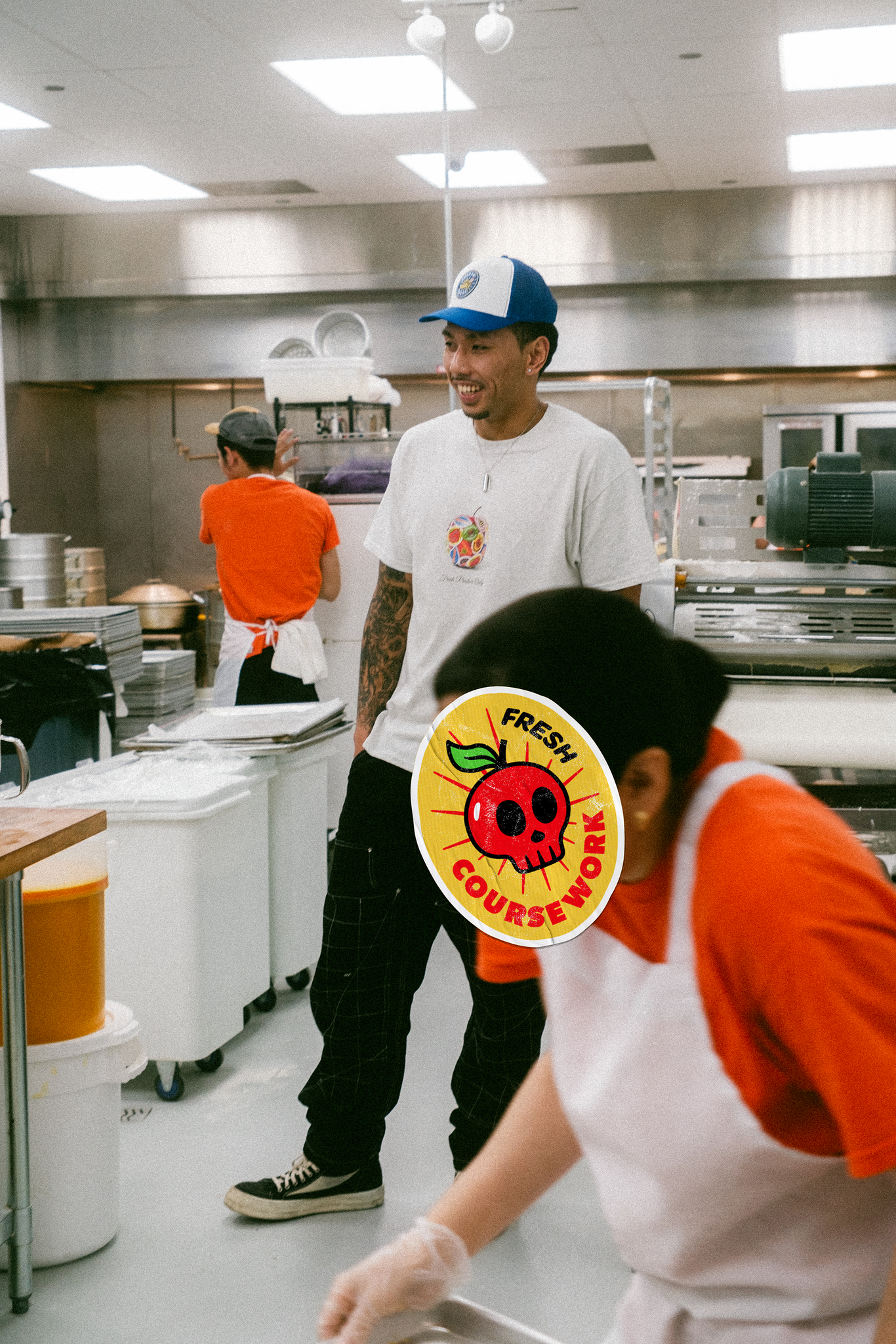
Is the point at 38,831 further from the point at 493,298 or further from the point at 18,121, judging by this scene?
the point at 18,121

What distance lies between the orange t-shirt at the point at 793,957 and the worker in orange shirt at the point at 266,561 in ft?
10.8

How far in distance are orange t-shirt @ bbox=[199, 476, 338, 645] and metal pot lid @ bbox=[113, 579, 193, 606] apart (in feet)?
12.1

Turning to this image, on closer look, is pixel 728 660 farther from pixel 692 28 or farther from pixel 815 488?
pixel 692 28

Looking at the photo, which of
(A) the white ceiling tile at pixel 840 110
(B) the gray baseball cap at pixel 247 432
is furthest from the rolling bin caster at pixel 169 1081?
(A) the white ceiling tile at pixel 840 110

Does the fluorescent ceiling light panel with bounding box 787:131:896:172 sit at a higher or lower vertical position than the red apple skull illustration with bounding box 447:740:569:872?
higher

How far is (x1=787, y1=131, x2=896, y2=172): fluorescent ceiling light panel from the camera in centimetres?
618

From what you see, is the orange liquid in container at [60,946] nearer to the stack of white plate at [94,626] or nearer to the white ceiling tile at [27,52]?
the stack of white plate at [94,626]

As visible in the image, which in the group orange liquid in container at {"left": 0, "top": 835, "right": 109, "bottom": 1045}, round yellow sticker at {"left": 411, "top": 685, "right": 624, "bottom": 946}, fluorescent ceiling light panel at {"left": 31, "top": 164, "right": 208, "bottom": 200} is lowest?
orange liquid in container at {"left": 0, "top": 835, "right": 109, "bottom": 1045}

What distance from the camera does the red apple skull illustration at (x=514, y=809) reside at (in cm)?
46

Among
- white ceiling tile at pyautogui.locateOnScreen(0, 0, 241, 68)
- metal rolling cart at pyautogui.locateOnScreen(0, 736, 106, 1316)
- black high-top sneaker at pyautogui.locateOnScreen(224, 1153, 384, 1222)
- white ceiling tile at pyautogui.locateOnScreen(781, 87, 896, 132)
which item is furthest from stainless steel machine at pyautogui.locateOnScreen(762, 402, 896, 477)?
metal rolling cart at pyautogui.locateOnScreen(0, 736, 106, 1316)

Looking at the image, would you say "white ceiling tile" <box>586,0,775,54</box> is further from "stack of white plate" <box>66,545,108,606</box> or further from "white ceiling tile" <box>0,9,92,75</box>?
"stack of white plate" <box>66,545,108,606</box>

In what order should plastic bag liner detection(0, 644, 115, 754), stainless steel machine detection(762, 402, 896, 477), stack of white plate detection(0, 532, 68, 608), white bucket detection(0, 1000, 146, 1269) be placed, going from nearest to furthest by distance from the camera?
white bucket detection(0, 1000, 146, 1269)
plastic bag liner detection(0, 644, 115, 754)
stack of white plate detection(0, 532, 68, 608)
stainless steel machine detection(762, 402, 896, 477)

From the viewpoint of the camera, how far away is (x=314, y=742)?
333 cm

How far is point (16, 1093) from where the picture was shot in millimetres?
1956
